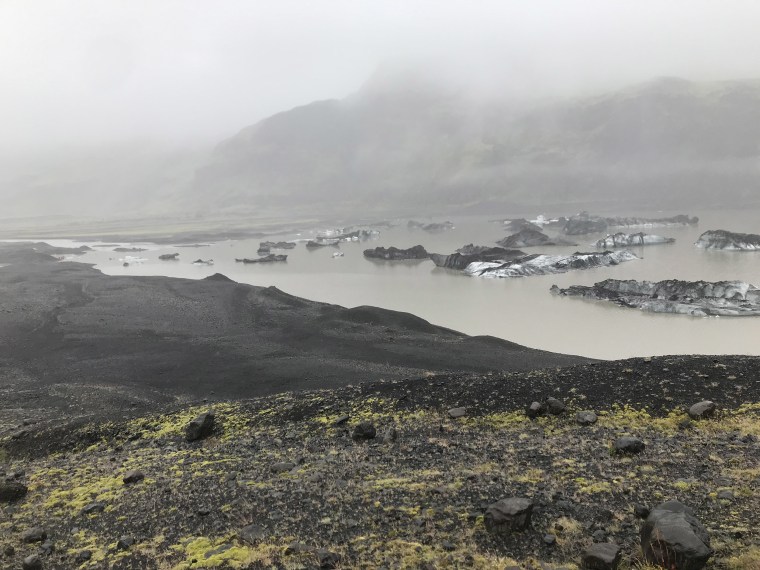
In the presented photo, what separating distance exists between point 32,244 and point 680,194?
112987 mm

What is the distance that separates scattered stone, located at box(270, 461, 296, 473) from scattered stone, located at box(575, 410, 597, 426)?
4.97m

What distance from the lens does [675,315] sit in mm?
22953

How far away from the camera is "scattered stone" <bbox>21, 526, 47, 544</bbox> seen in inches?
260

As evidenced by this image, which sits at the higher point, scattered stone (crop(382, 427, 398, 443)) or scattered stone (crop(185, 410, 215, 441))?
scattered stone (crop(382, 427, 398, 443))

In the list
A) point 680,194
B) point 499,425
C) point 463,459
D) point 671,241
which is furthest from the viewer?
point 680,194

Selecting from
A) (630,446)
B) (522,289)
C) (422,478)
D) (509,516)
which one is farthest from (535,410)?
(522,289)

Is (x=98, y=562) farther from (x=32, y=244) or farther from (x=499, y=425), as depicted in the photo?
(x=32, y=244)

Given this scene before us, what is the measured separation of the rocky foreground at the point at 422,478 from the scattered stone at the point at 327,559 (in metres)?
0.06

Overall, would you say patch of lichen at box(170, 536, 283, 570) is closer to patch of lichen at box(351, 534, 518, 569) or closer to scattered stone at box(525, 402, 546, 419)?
patch of lichen at box(351, 534, 518, 569)

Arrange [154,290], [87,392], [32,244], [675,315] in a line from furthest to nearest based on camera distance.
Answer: [32,244], [154,290], [675,315], [87,392]

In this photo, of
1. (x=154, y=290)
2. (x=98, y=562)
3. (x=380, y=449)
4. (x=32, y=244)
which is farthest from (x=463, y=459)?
(x=32, y=244)

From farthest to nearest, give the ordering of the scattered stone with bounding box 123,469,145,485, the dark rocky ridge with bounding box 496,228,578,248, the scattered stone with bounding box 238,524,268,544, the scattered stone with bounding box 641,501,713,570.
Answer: the dark rocky ridge with bounding box 496,228,578,248 < the scattered stone with bounding box 123,469,145,485 < the scattered stone with bounding box 238,524,268,544 < the scattered stone with bounding box 641,501,713,570

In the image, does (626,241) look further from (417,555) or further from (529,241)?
(417,555)

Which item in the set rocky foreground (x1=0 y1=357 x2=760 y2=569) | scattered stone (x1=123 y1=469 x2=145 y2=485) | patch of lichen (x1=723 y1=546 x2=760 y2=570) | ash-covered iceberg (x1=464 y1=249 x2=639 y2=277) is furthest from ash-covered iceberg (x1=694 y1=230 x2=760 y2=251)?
scattered stone (x1=123 y1=469 x2=145 y2=485)
